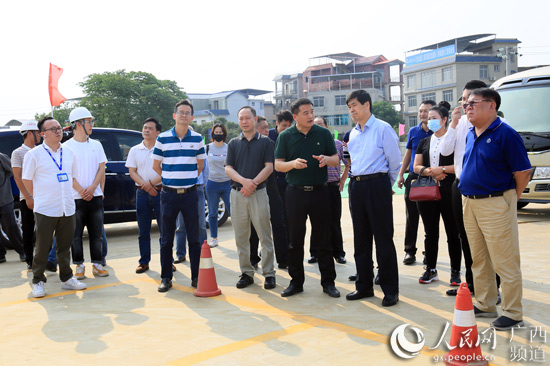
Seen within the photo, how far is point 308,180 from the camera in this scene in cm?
547

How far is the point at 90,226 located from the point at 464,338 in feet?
16.0

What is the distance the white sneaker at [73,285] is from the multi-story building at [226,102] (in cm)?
9122

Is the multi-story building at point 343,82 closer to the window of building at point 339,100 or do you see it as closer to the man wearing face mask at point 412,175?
the window of building at point 339,100

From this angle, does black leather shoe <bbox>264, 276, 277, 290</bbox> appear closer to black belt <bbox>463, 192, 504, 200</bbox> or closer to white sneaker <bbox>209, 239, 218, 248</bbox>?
black belt <bbox>463, 192, 504, 200</bbox>

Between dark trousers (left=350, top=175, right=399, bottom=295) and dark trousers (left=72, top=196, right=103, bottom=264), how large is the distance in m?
3.35

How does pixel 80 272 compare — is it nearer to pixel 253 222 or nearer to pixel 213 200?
pixel 253 222

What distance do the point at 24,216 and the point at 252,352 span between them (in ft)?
14.6

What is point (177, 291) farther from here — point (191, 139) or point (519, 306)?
point (519, 306)

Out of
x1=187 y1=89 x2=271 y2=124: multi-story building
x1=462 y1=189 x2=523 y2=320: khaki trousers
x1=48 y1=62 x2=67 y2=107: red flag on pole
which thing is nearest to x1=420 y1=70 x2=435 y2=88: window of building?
x1=187 y1=89 x2=271 y2=124: multi-story building

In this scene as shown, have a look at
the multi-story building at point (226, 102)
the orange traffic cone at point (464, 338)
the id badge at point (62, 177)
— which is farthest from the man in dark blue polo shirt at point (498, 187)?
the multi-story building at point (226, 102)

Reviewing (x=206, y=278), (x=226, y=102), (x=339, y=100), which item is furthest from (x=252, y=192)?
(x=226, y=102)

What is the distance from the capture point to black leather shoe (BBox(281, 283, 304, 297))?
18.1 ft

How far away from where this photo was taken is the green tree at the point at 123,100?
5388 centimetres
